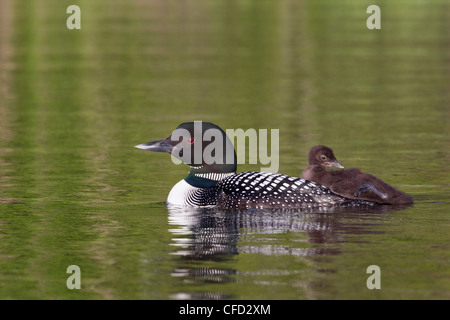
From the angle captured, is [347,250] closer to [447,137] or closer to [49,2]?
[447,137]

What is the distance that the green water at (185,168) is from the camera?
25.3 ft

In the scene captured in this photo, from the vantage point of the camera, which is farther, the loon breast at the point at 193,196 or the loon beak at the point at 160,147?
the loon beak at the point at 160,147

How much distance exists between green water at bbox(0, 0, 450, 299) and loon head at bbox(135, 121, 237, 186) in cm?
54

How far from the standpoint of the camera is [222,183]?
10.3m

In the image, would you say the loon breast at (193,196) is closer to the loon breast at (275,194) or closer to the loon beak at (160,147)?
the loon breast at (275,194)

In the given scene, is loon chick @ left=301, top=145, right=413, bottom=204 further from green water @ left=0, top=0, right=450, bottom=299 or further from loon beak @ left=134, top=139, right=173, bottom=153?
loon beak @ left=134, top=139, right=173, bottom=153

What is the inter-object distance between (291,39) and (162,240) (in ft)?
88.7

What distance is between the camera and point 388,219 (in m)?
9.49

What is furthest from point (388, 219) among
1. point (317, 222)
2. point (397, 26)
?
point (397, 26)

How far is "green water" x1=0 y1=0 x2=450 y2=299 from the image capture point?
25.3 feet

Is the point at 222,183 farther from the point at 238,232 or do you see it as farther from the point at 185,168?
the point at 185,168

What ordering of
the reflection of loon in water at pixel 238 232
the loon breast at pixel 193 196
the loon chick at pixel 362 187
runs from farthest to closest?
1. the loon breast at pixel 193 196
2. the loon chick at pixel 362 187
3. the reflection of loon in water at pixel 238 232

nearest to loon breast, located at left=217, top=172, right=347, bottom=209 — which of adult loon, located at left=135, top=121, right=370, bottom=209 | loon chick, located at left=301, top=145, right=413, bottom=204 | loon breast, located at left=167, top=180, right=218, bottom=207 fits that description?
adult loon, located at left=135, top=121, right=370, bottom=209

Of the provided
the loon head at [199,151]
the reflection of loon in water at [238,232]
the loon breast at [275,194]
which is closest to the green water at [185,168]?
the reflection of loon in water at [238,232]
